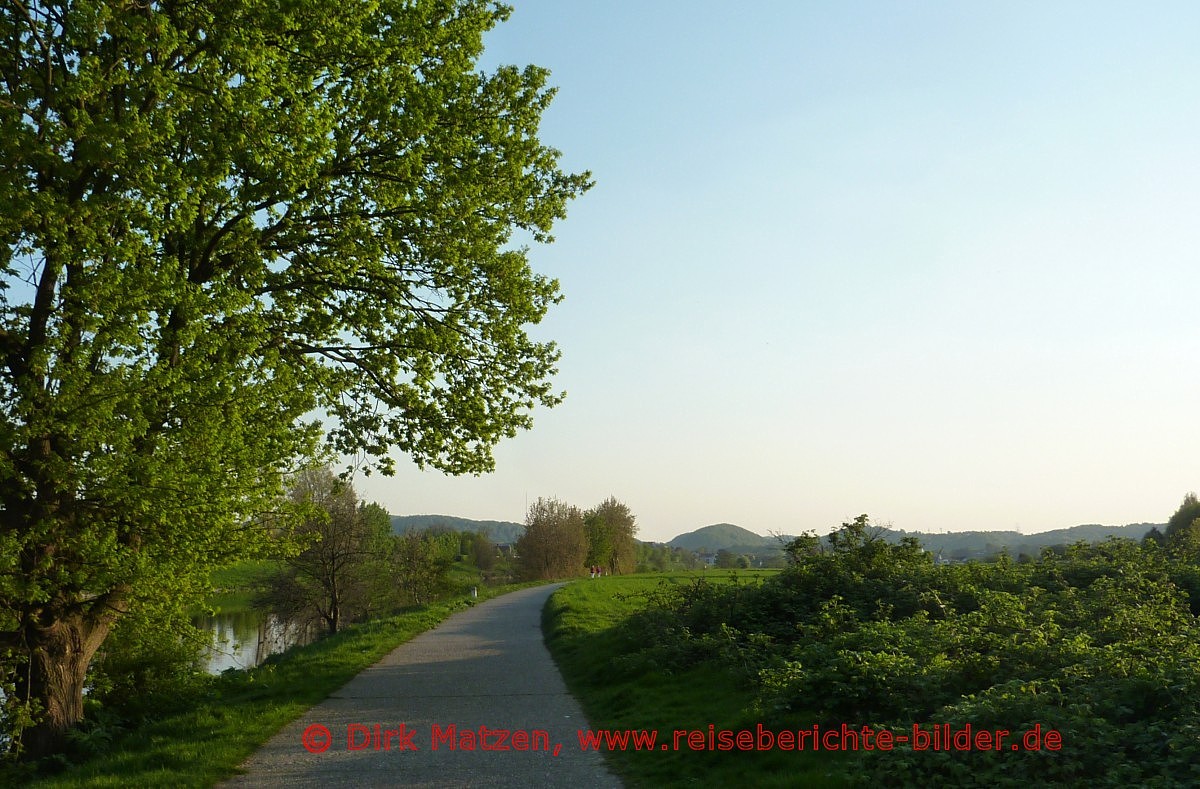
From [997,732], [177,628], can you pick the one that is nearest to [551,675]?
[177,628]

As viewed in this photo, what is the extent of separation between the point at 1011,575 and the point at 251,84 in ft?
47.6

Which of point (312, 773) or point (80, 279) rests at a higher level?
point (80, 279)

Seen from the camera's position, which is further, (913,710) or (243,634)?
(243,634)

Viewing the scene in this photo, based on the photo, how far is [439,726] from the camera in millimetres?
10609

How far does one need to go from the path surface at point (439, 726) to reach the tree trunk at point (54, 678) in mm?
3468

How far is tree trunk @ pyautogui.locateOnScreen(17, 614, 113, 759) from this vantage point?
38.0ft

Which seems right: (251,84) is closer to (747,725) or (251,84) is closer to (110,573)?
(110,573)

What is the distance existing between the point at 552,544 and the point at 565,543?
3.65ft

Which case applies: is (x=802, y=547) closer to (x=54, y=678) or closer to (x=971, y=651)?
(x=971, y=651)

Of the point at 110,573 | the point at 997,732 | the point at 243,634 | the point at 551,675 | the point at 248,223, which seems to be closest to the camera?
the point at 997,732

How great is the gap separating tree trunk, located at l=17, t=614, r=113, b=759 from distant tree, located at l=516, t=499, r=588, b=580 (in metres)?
57.3

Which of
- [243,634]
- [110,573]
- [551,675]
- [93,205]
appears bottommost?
[243,634]

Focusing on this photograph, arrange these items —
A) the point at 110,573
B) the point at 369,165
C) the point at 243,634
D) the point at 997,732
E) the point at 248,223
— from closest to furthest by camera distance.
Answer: the point at 997,732, the point at 110,573, the point at 248,223, the point at 369,165, the point at 243,634

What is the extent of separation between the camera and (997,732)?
22.0 feet
